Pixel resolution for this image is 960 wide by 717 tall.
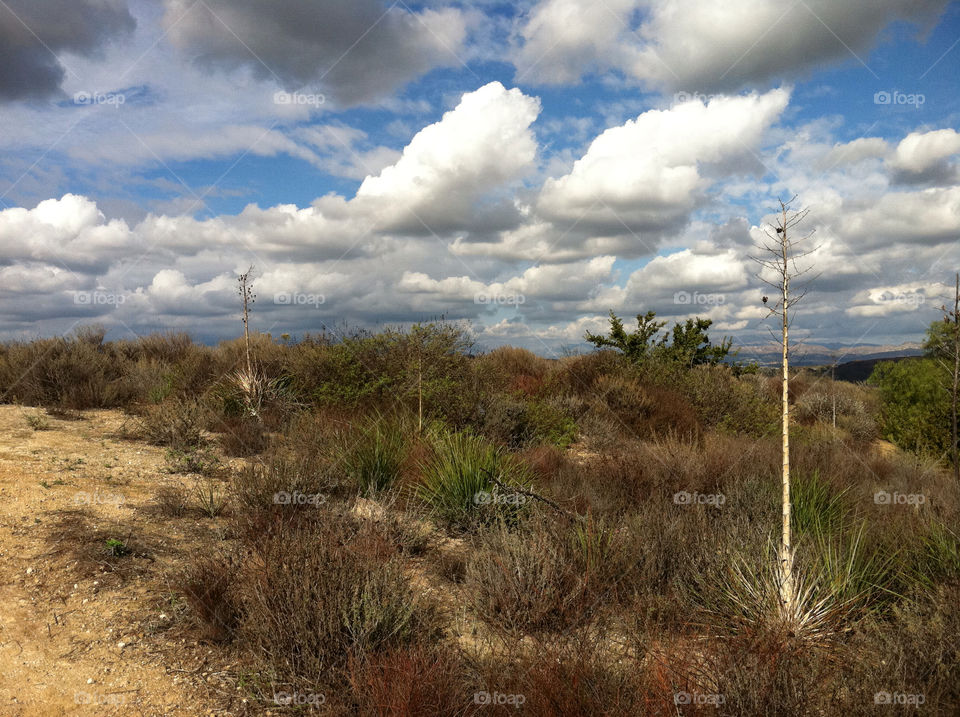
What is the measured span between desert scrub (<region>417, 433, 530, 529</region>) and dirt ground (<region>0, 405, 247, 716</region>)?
220cm

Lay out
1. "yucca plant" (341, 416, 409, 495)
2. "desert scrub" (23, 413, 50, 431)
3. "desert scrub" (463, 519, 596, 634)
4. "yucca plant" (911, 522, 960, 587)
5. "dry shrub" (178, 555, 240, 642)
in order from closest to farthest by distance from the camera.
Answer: "dry shrub" (178, 555, 240, 642)
"desert scrub" (463, 519, 596, 634)
"yucca plant" (911, 522, 960, 587)
"yucca plant" (341, 416, 409, 495)
"desert scrub" (23, 413, 50, 431)

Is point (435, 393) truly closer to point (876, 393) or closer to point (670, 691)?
point (670, 691)

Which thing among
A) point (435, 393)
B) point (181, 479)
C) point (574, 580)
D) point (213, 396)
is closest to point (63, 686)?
point (574, 580)

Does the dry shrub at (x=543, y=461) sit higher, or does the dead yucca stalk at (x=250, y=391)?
the dead yucca stalk at (x=250, y=391)

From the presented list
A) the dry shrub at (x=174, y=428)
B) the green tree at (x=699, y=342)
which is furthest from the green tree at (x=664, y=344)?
the dry shrub at (x=174, y=428)

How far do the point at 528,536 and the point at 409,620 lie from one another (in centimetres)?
170

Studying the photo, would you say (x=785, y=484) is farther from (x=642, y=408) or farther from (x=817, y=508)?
(x=642, y=408)

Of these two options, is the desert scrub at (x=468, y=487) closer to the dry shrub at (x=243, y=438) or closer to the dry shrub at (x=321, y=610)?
the dry shrub at (x=321, y=610)

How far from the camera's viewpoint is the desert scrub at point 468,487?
6016 mm

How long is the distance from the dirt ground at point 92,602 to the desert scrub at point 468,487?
220cm

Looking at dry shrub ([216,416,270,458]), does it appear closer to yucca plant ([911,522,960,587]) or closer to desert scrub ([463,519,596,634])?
desert scrub ([463,519,596,634])

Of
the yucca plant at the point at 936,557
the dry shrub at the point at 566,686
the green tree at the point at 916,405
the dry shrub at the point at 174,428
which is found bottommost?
the green tree at the point at 916,405

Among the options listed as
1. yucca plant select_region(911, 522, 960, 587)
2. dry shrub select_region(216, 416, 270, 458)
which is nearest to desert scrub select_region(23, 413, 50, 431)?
dry shrub select_region(216, 416, 270, 458)

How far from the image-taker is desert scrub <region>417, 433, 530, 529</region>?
6.02m
